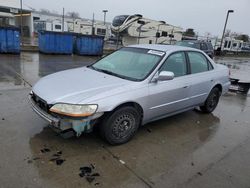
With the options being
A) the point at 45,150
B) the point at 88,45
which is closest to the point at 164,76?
the point at 45,150

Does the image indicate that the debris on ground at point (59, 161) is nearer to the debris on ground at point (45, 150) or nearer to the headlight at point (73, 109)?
the debris on ground at point (45, 150)

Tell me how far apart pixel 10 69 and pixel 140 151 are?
6877 mm

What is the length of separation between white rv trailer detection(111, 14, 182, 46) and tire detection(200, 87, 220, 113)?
15.8 metres

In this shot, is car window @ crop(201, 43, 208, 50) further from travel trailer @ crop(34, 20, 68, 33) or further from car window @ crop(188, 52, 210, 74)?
travel trailer @ crop(34, 20, 68, 33)

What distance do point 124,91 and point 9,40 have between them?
10736 mm

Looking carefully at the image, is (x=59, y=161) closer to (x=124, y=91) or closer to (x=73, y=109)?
(x=73, y=109)

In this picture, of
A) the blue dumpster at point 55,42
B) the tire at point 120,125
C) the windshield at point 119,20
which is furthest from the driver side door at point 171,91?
the windshield at point 119,20

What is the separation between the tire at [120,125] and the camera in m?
3.17

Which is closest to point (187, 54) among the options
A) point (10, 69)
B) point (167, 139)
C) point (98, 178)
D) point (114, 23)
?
point (167, 139)

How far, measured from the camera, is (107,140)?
329 cm

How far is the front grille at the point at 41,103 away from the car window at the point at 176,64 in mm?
1974

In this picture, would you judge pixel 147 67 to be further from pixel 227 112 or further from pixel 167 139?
pixel 227 112

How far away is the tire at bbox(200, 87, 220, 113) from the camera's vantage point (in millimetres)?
5078

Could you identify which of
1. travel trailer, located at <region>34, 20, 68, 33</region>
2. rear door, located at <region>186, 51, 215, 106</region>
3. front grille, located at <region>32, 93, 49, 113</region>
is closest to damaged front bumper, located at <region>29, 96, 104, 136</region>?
front grille, located at <region>32, 93, 49, 113</region>
